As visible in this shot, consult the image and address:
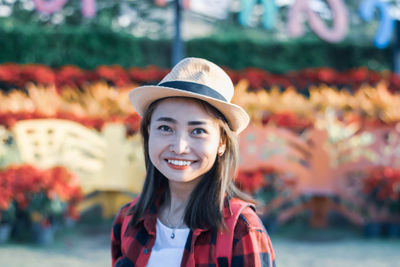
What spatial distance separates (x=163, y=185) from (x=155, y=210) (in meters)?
0.14

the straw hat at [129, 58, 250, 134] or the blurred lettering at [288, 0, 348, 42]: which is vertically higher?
the blurred lettering at [288, 0, 348, 42]

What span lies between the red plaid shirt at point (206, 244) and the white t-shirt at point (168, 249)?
0.02 m

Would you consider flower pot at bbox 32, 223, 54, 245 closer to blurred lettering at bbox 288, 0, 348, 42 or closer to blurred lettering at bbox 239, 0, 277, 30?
blurred lettering at bbox 239, 0, 277, 30

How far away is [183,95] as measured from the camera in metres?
1.46

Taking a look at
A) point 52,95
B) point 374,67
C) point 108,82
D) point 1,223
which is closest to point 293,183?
point 1,223

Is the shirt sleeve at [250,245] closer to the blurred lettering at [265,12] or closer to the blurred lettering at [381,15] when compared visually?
the blurred lettering at [265,12]

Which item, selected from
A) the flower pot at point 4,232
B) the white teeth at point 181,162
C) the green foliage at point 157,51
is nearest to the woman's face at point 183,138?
the white teeth at point 181,162

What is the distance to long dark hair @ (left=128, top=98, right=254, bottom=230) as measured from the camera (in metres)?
1.48

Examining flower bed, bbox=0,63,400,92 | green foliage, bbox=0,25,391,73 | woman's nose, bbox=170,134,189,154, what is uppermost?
green foliage, bbox=0,25,391,73

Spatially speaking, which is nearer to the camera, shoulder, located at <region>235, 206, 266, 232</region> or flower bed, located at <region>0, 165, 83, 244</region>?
shoulder, located at <region>235, 206, 266, 232</region>

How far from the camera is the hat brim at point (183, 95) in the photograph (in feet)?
4.74

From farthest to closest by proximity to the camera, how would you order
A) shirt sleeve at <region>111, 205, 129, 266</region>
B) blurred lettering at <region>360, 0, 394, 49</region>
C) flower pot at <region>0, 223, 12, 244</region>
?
blurred lettering at <region>360, 0, 394, 49</region>, flower pot at <region>0, 223, 12, 244</region>, shirt sleeve at <region>111, 205, 129, 266</region>

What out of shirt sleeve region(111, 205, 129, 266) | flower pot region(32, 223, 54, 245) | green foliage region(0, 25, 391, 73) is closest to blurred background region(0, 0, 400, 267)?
flower pot region(32, 223, 54, 245)

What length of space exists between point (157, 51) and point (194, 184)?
9526mm
